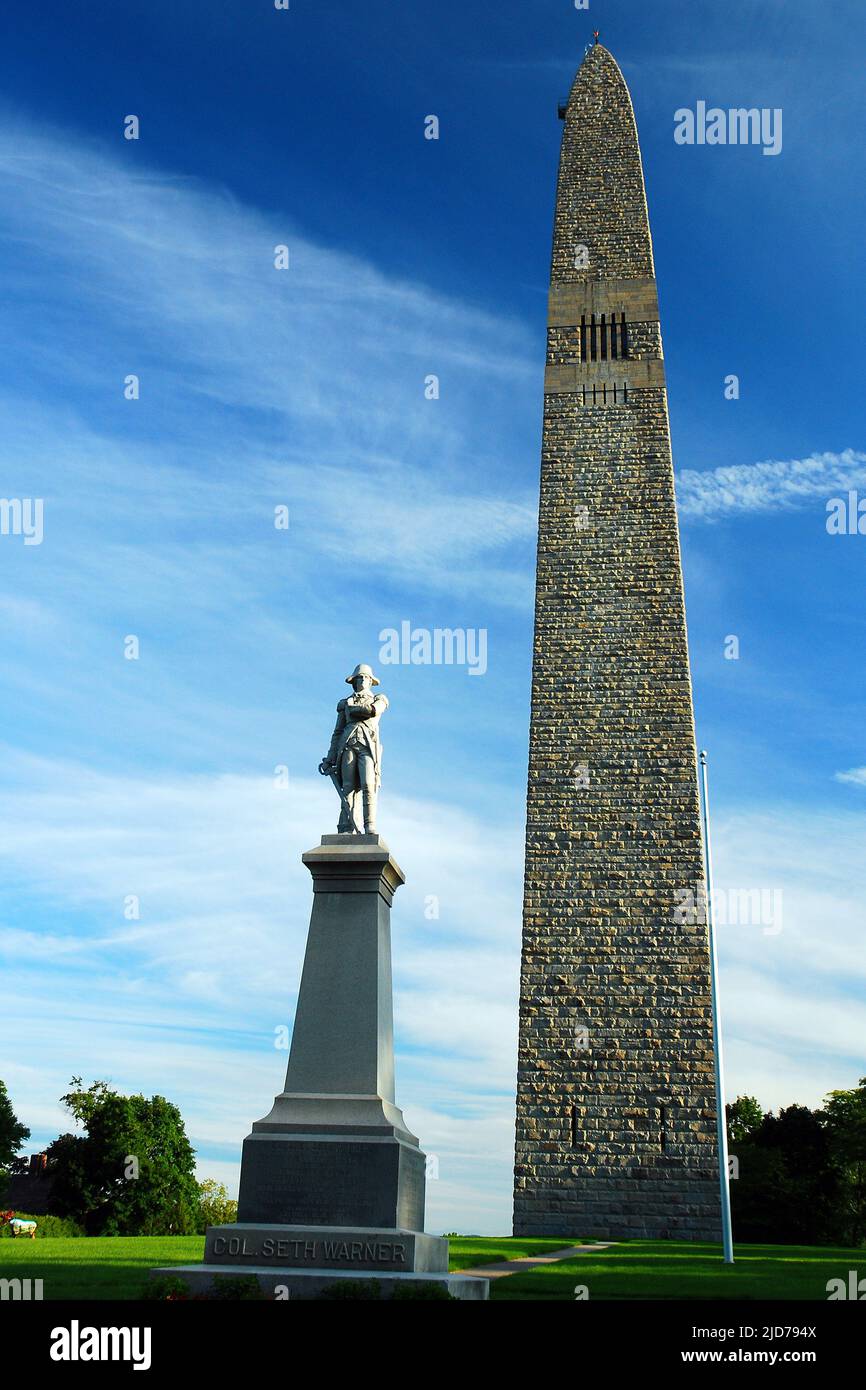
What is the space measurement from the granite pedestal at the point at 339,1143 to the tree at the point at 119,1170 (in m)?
38.1

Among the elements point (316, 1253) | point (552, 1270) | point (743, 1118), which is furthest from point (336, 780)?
point (743, 1118)

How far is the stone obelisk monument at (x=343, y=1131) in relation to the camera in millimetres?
11016

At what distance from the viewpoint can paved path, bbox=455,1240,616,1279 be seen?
15305 mm

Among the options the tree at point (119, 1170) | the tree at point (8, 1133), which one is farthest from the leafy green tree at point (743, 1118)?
the tree at point (8, 1133)

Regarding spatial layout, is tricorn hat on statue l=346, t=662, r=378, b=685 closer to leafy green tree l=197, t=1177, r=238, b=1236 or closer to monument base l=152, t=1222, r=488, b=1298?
monument base l=152, t=1222, r=488, b=1298

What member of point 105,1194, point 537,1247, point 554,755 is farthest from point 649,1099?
point 105,1194

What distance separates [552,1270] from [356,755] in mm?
7605

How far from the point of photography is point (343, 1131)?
11.8m

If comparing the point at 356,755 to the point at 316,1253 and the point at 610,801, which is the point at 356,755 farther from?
the point at 610,801

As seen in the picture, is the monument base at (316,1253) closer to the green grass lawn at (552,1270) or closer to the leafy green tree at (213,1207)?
the green grass lawn at (552,1270)

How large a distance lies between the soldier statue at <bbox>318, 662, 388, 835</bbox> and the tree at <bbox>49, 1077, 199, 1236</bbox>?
1495 inches
